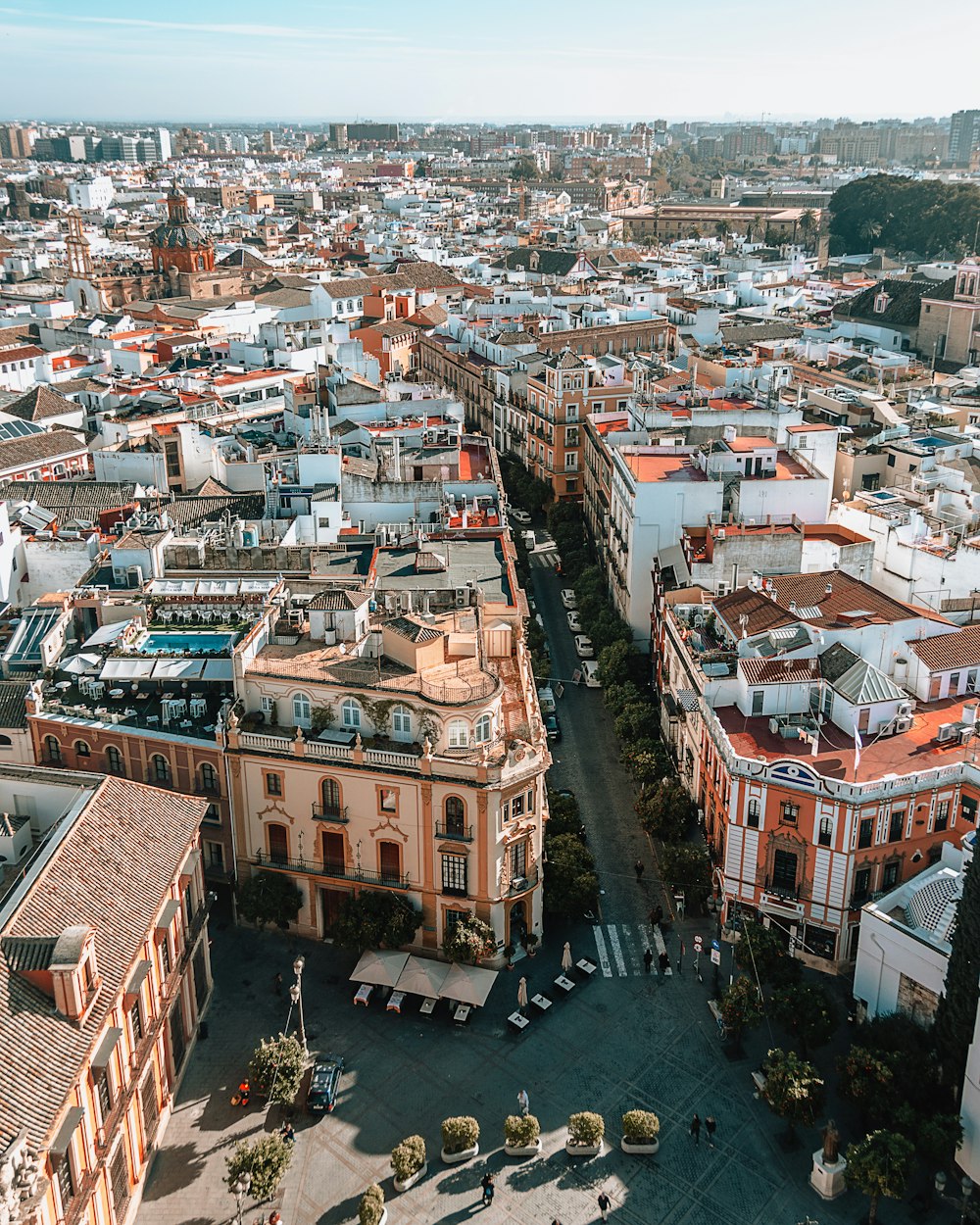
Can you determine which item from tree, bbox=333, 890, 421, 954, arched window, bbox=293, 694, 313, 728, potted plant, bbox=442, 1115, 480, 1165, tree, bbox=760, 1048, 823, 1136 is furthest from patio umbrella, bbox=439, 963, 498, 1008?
arched window, bbox=293, 694, 313, 728

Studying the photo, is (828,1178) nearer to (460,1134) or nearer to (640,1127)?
(640,1127)

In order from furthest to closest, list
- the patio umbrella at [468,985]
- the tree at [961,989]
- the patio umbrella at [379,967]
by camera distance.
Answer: the patio umbrella at [379,967] < the patio umbrella at [468,985] < the tree at [961,989]

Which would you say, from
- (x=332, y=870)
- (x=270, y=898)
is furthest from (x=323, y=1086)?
(x=332, y=870)

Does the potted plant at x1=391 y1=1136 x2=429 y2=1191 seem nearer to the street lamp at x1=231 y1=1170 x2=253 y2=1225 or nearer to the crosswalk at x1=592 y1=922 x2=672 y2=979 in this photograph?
the street lamp at x1=231 y1=1170 x2=253 y2=1225

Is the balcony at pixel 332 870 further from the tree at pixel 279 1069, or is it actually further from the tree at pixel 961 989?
the tree at pixel 961 989

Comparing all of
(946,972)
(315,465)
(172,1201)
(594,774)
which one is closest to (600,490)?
(315,465)

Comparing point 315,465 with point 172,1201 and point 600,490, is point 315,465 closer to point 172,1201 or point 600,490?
point 600,490

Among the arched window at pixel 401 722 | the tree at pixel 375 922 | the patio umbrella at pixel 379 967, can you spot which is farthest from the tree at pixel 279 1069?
the arched window at pixel 401 722
